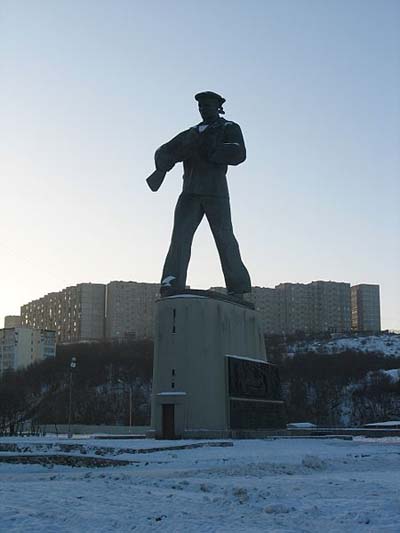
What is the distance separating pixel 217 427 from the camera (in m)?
21.1

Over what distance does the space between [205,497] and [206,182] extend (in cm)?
1761

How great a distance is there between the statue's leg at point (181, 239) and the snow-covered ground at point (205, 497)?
11238 mm

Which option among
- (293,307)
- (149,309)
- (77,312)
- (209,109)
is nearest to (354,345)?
(293,307)

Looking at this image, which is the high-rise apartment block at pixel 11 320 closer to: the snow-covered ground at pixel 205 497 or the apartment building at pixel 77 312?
the apartment building at pixel 77 312

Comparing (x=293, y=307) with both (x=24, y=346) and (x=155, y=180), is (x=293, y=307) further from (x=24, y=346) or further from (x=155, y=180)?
(x=155, y=180)

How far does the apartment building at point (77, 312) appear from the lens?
3285 inches

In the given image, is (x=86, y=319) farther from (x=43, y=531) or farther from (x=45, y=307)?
(x=43, y=531)

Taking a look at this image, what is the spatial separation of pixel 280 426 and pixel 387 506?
17.8 metres

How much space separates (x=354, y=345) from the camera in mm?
76062

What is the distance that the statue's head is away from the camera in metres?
24.4

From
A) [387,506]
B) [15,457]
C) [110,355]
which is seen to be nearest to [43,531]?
[387,506]

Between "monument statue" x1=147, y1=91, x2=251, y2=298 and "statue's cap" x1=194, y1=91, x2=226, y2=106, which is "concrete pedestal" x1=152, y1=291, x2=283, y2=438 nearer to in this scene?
"monument statue" x1=147, y1=91, x2=251, y2=298

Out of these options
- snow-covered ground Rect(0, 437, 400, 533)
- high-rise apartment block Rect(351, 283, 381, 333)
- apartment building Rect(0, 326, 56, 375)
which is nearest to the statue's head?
snow-covered ground Rect(0, 437, 400, 533)

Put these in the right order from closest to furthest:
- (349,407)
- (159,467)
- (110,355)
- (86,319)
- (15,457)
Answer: (159,467) < (15,457) < (349,407) < (110,355) < (86,319)
